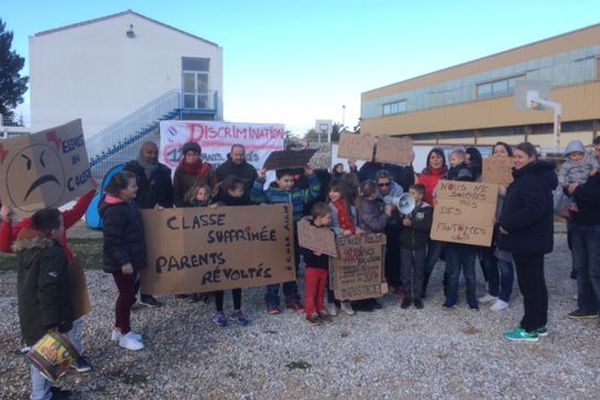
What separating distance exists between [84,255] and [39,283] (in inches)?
231

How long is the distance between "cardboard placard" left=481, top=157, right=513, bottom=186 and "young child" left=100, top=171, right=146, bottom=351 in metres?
4.20

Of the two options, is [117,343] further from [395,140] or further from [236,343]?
[395,140]

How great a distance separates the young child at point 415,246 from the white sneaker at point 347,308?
710 mm

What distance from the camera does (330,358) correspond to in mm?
4891

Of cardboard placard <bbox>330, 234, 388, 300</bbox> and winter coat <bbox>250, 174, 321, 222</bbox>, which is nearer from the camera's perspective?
cardboard placard <bbox>330, 234, 388, 300</bbox>

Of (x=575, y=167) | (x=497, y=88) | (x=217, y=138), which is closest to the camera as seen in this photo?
(x=575, y=167)

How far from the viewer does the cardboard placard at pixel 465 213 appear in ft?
20.5

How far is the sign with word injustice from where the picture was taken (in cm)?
1203

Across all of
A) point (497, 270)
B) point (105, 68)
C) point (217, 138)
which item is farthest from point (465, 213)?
point (105, 68)

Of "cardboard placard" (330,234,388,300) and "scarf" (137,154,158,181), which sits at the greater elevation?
"scarf" (137,154,158,181)

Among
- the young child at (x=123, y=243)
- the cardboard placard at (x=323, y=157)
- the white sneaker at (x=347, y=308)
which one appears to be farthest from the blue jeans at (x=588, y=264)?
the cardboard placard at (x=323, y=157)

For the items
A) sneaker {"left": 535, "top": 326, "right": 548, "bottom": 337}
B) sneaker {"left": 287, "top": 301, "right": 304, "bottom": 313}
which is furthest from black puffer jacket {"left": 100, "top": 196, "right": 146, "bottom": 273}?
sneaker {"left": 535, "top": 326, "right": 548, "bottom": 337}

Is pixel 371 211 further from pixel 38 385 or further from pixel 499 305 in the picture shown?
pixel 38 385

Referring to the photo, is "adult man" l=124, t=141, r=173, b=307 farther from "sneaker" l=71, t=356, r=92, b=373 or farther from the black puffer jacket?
"sneaker" l=71, t=356, r=92, b=373
